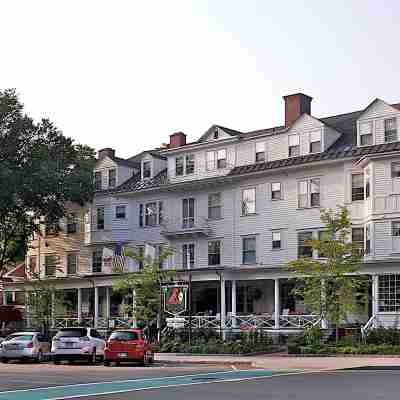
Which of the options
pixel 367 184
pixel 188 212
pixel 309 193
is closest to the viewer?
pixel 367 184

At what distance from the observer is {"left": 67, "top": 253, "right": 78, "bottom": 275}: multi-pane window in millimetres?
60156

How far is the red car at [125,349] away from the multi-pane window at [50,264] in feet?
97.0

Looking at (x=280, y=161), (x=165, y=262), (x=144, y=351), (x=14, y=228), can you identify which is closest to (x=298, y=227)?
(x=280, y=161)

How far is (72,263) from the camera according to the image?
60562 millimetres

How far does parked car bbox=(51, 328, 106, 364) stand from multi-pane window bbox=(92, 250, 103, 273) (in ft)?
77.3

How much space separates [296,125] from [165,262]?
12593mm

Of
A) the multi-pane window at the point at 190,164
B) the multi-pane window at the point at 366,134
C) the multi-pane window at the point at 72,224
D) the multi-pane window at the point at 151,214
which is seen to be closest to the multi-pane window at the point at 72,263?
the multi-pane window at the point at 72,224

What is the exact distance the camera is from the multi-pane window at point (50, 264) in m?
61.6

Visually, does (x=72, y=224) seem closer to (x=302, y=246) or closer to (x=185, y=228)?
(x=185, y=228)

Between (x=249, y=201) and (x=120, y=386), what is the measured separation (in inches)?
1145

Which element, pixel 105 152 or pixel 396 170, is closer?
pixel 396 170

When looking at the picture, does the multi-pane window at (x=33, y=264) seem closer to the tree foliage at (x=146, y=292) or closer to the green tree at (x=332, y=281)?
the tree foliage at (x=146, y=292)

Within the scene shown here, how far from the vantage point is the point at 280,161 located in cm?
4800

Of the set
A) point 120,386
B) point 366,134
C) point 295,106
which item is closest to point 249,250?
point 295,106
